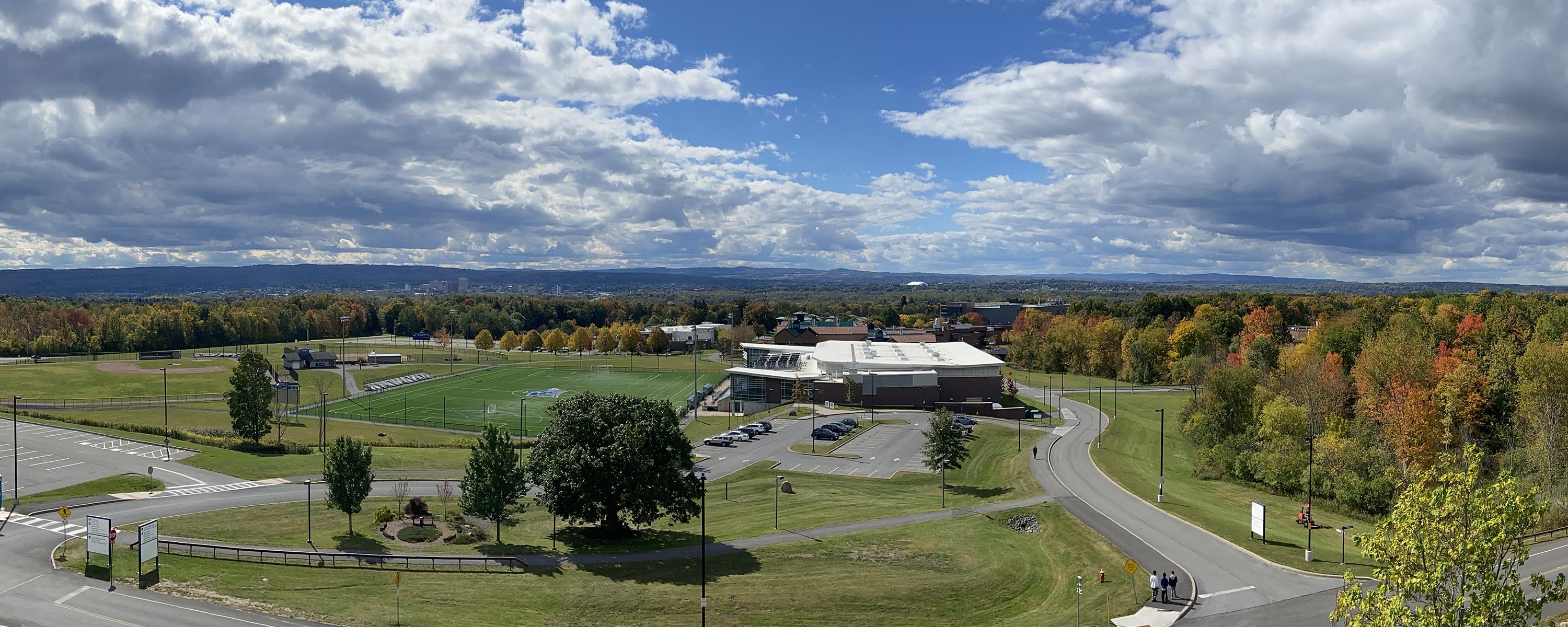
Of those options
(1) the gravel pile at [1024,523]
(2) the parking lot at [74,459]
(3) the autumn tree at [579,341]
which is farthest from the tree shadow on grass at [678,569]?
(3) the autumn tree at [579,341]

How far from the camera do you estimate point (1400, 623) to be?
17.4 metres

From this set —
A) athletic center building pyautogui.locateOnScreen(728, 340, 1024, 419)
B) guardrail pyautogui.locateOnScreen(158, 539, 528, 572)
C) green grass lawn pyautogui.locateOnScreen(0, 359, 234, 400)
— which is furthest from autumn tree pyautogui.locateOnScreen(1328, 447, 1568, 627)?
green grass lawn pyautogui.locateOnScreen(0, 359, 234, 400)

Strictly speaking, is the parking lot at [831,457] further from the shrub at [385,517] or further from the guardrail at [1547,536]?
the guardrail at [1547,536]

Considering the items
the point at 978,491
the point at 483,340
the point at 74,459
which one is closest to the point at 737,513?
the point at 978,491

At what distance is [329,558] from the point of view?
36875mm

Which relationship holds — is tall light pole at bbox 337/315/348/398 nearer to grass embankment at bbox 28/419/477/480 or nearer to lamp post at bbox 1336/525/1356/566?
grass embankment at bbox 28/419/477/480

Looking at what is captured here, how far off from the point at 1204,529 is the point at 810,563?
19.7 metres

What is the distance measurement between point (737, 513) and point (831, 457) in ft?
59.3

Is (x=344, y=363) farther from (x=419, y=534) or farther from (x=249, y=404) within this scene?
(x=419, y=534)

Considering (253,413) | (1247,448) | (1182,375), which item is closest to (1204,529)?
(1247,448)

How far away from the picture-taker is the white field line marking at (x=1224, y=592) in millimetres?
32844

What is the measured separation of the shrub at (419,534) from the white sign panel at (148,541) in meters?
10.1

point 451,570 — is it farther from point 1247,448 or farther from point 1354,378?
point 1354,378

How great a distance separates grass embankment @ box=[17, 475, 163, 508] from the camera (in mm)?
45500
